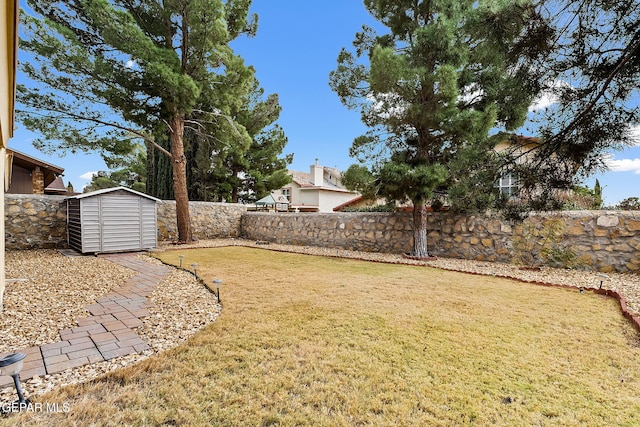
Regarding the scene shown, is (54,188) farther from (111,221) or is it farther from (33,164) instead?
(111,221)

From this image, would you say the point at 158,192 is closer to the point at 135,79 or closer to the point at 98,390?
the point at 135,79

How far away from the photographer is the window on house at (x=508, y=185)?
159 inches

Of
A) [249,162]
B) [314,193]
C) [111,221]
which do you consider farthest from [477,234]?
[314,193]

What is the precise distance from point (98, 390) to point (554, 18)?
18.2 ft

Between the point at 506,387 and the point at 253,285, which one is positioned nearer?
the point at 506,387

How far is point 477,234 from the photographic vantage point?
26.1 feet

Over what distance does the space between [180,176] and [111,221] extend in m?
2.90

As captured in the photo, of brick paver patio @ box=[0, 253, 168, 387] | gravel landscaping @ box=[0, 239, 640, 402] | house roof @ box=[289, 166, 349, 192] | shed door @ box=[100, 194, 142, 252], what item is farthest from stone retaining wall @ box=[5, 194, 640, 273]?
house roof @ box=[289, 166, 349, 192]

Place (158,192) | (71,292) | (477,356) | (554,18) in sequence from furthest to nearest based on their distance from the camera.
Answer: (158,192), (71,292), (554,18), (477,356)

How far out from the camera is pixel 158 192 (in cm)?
1745

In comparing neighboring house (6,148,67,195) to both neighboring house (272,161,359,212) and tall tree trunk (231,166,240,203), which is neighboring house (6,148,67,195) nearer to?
tall tree trunk (231,166,240,203)

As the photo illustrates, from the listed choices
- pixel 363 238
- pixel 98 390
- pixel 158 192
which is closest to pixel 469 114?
pixel 363 238

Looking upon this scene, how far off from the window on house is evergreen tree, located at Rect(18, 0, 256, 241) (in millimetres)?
9131

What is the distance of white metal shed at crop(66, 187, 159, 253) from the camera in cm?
835
